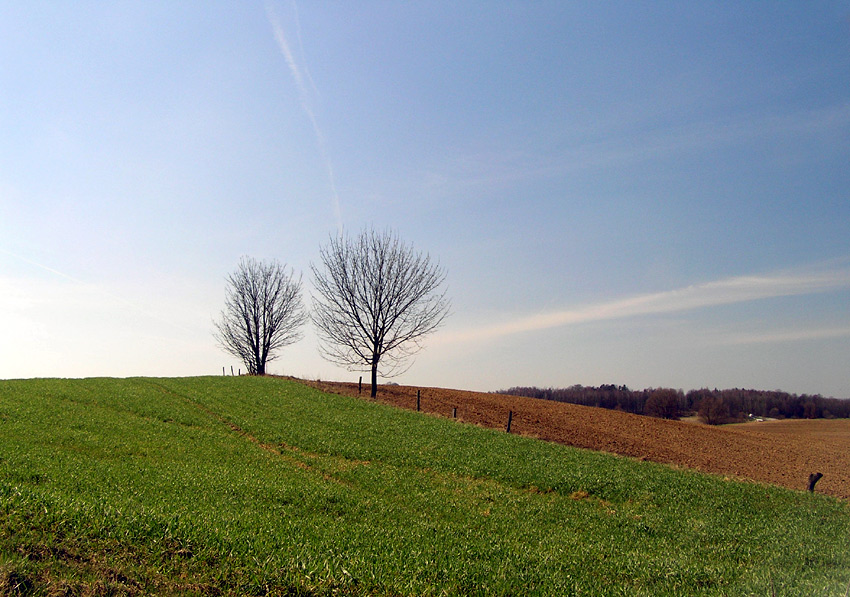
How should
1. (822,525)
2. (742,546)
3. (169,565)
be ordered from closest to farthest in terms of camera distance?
(169,565) < (742,546) < (822,525)

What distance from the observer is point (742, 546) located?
10664mm

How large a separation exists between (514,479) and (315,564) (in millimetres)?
11979

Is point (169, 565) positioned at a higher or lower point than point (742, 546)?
higher

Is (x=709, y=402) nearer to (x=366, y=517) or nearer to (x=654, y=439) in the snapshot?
(x=654, y=439)

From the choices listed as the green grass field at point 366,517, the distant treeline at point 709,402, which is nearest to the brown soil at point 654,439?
the green grass field at point 366,517

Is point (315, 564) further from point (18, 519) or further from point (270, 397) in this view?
point (270, 397)

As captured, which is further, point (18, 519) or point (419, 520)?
point (419, 520)

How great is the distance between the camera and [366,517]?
39.1ft

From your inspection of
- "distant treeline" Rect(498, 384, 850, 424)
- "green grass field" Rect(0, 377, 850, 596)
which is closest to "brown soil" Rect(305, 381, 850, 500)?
"green grass field" Rect(0, 377, 850, 596)

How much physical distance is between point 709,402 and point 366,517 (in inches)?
2893


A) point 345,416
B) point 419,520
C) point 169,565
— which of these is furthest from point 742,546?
point 345,416

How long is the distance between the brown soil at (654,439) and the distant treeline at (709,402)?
2690cm

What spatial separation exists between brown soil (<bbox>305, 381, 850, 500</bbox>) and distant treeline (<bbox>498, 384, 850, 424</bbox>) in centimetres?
2690

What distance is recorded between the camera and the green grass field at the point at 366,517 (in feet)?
23.1
